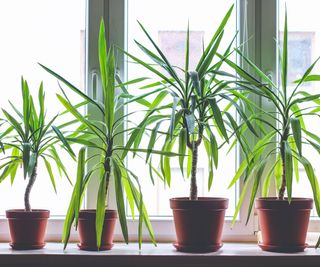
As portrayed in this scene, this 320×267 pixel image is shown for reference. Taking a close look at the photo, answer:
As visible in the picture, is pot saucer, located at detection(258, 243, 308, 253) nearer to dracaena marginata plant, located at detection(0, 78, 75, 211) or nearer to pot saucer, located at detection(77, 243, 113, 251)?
pot saucer, located at detection(77, 243, 113, 251)

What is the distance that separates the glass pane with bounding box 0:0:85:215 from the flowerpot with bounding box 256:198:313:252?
35.7 inches

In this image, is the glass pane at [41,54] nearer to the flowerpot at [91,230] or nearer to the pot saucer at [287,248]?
the flowerpot at [91,230]

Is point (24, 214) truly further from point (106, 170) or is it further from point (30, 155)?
point (106, 170)

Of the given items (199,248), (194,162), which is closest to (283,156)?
(194,162)

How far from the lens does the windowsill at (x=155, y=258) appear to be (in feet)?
6.12

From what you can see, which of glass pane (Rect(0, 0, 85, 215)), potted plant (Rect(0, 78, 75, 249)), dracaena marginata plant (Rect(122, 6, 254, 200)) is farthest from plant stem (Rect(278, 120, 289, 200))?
glass pane (Rect(0, 0, 85, 215))

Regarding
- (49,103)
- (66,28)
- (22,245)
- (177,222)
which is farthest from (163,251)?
(66,28)

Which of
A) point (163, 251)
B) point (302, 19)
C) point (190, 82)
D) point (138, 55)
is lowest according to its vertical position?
point (163, 251)

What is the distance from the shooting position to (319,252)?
194 cm

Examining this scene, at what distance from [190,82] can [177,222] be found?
0.54 meters

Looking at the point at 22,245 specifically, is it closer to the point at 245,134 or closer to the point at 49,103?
the point at 49,103

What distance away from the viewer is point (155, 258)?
189 centimetres

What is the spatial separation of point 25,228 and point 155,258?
1.74 feet

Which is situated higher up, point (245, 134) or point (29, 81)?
point (29, 81)
